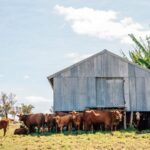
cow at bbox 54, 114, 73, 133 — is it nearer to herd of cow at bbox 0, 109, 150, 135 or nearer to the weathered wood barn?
herd of cow at bbox 0, 109, 150, 135

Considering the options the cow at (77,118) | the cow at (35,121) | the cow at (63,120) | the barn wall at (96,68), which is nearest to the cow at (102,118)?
the cow at (77,118)

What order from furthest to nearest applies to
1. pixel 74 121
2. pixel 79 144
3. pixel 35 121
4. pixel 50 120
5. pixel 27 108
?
1. pixel 27 108
2. pixel 35 121
3. pixel 50 120
4. pixel 74 121
5. pixel 79 144

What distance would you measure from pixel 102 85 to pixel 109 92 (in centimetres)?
78

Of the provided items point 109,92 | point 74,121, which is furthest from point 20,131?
point 109,92

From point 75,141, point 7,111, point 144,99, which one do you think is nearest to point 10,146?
point 75,141

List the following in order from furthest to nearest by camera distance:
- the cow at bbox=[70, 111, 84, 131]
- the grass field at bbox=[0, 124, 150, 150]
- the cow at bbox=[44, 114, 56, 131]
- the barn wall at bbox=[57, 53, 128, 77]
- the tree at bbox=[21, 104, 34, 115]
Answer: the tree at bbox=[21, 104, 34, 115]
the barn wall at bbox=[57, 53, 128, 77]
the cow at bbox=[44, 114, 56, 131]
the cow at bbox=[70, 111, 84, 131]
the grass field at bbox=[0, 124, 150, 150]

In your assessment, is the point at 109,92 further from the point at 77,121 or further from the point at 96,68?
the point at 77,121

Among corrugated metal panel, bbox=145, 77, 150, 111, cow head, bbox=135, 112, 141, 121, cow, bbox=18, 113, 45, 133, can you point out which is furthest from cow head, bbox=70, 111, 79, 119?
corrugated metal panel, bbox=145, 77, 150, 111

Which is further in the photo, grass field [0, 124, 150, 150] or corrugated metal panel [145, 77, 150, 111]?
corrugated metal panel [145, 77, 150, 111]

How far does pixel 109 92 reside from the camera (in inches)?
1192

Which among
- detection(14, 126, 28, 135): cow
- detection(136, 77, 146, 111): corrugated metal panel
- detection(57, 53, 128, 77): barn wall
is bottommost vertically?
detection(14, 126, 28, 135): cow

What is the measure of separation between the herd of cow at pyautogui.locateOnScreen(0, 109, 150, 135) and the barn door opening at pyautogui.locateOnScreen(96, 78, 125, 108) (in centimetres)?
123

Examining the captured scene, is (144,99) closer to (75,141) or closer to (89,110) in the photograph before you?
(89,110)

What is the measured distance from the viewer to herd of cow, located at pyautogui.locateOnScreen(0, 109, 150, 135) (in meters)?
27.4
